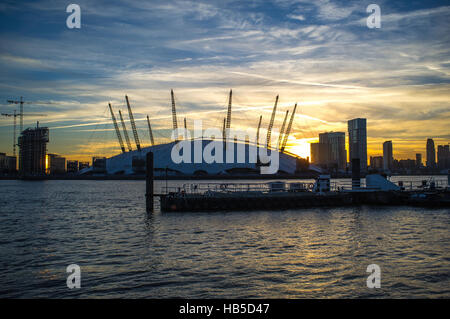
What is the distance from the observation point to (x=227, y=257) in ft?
65.4

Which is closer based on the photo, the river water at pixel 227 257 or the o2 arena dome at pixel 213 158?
the river water at pixel 227 257

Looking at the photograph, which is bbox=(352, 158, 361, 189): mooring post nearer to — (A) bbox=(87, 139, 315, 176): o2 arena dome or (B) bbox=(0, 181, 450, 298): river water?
(B) bbox=(0, 181, 450, 298): river water

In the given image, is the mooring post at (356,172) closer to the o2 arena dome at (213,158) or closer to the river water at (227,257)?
the river water at (227,257)

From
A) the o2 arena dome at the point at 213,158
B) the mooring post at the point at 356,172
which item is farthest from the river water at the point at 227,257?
the o2 arena dome at the point at 213,158

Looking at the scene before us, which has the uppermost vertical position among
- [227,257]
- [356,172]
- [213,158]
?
[213,158]

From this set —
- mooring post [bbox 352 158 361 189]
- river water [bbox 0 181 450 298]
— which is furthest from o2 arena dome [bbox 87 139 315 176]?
river water [bbox 0 181 450 298]

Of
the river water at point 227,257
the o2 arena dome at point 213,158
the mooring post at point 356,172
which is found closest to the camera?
the river water at point 227,257

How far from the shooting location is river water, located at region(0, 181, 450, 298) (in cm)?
1476

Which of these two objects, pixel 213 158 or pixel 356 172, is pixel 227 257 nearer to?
pixel 356 172

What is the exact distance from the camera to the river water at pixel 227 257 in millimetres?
14758

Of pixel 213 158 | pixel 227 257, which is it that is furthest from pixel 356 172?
pixel 213 158

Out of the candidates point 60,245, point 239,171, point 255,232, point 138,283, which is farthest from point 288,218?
point 239,171

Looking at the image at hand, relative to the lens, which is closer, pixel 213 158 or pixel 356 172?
pixel 356 172
